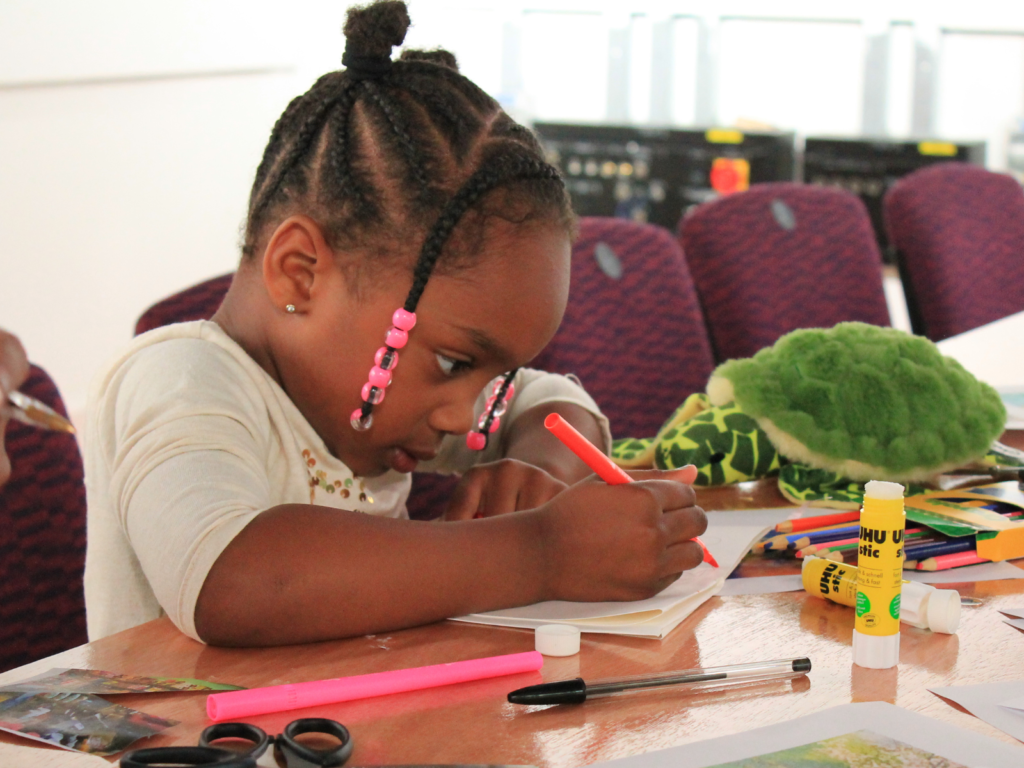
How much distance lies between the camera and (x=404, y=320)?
2.98ft

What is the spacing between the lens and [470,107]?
992 millimetres

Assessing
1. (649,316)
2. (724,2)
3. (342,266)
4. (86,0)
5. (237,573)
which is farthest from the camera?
(724,2)

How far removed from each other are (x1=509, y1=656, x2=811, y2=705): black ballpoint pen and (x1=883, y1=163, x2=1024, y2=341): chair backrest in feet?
6.69

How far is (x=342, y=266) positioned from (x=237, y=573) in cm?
30

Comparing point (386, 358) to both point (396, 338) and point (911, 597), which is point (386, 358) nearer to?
point (396, 338)

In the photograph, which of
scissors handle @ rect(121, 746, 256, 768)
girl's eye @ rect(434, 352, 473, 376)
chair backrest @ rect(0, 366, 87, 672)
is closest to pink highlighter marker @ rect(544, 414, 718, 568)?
girl's eye @ rect(434, 352, 473, 376)

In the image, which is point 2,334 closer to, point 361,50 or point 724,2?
point 361,50

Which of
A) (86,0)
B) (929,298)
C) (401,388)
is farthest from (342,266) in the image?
(86,0)

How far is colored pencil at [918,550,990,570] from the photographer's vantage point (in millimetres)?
912

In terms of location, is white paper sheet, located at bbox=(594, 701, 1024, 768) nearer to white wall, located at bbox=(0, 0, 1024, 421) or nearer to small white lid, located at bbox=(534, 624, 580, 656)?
small white lid, located at bbox=(534, 624, 580, 656)

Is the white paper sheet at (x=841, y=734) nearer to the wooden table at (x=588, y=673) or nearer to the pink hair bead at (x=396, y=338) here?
the wooden table at (x=588, y=673)

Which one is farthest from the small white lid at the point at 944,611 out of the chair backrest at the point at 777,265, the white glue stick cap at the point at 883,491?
the chair backrest at the point at 777,265

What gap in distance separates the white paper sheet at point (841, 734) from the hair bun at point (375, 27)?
66 cm

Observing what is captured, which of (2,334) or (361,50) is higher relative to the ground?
(361,50)
